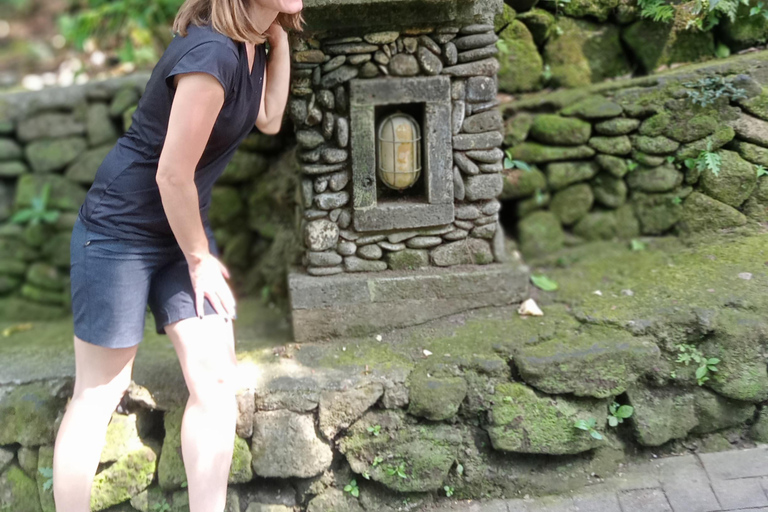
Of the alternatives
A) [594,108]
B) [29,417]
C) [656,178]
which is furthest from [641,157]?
[29,417]

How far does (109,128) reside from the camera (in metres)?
4.61

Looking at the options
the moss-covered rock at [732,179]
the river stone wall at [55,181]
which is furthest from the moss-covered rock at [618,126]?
the river stone wall at [55,181]

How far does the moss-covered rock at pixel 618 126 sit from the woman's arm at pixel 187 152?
2493 millimetres

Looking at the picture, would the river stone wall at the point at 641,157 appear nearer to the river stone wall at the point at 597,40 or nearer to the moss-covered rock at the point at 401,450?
the river stone wall at the point at 597,40

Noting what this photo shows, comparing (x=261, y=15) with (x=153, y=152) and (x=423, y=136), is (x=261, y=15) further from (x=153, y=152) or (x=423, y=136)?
(x=423, y=136)

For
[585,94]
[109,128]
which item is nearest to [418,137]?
[585,94]

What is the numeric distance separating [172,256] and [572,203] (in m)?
2.53

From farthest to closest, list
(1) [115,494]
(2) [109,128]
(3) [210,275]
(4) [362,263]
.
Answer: (2) [109,128]
(4) [362,263]
(1) [115,494]
(3) [210,275]

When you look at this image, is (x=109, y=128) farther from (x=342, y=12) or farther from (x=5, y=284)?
(x=342, y=12)

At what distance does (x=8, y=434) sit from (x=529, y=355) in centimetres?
257

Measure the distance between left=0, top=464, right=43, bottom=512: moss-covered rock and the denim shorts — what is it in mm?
1099

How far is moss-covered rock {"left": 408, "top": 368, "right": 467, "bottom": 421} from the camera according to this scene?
3074mm

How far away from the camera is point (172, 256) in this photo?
108 inches

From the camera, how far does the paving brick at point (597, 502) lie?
297cm
